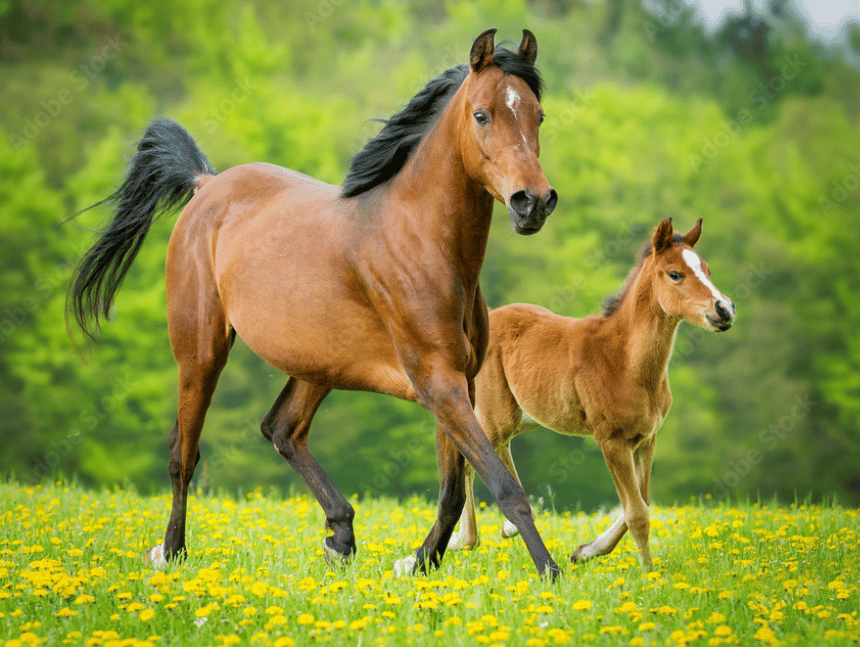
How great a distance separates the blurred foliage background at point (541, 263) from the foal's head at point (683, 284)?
1299 cm

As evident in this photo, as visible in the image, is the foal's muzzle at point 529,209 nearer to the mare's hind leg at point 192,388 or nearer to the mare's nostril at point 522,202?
the mare's nostril at point 522,202

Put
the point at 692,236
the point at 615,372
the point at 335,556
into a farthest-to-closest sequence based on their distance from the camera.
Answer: the point at 692,236 < the point at 615,372 < the point at 335,556

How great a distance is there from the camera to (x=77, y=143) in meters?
24.7

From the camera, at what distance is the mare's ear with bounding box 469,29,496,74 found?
396 centimetres

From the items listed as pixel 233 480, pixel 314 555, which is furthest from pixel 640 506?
pixel 233 480

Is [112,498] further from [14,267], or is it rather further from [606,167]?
[606,167]

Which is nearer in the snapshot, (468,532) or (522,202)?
(522,202)

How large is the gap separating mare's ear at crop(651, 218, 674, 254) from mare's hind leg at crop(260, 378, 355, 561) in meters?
2.35

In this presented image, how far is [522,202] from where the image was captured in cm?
372

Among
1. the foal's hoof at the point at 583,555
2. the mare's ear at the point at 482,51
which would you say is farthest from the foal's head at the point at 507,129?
the foal's hoof at the point at 583,555

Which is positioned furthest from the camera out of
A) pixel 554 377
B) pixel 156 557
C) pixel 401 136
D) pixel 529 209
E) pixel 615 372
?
pixel 554 377

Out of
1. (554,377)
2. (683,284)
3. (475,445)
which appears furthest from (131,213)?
(683,284)

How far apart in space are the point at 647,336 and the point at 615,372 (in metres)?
0.32

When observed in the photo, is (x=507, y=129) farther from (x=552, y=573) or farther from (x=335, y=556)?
(x=335, y=556)
